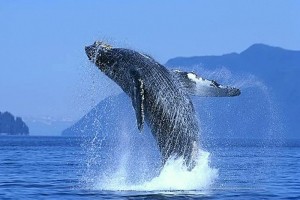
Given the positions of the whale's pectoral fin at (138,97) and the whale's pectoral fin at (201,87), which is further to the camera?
the whale's pectoral fin at (201,87)

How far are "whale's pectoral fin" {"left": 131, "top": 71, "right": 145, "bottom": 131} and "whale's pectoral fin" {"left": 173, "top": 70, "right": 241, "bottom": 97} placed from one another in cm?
125

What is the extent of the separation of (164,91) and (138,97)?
919 millimetres

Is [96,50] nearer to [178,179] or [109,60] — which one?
[109,60]

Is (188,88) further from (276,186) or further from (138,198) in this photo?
(276,186)

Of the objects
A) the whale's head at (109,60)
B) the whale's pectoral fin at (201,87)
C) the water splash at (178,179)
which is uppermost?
the whale's head at (109,60)

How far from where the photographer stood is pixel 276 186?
77.3 feet

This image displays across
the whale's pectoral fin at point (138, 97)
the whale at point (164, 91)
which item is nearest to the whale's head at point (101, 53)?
the whale at point (164, 91)

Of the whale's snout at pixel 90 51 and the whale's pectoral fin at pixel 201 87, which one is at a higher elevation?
the whale's snout at pixel 90 51

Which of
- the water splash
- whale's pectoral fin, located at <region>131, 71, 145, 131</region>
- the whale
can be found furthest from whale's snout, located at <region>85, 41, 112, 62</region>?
the water splash

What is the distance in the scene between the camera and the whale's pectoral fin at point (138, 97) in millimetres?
18078

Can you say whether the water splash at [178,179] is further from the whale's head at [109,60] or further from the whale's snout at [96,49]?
the whale's snout at [96,49]

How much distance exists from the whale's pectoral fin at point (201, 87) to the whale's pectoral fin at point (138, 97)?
1.25m

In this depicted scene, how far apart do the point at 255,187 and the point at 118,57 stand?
5741 millimetres

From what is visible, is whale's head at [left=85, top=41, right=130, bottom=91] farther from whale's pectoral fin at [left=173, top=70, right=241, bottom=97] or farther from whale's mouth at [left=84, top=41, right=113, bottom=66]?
whale's pectoral fin at [left=173, top=70, right=241, bottom=97]
